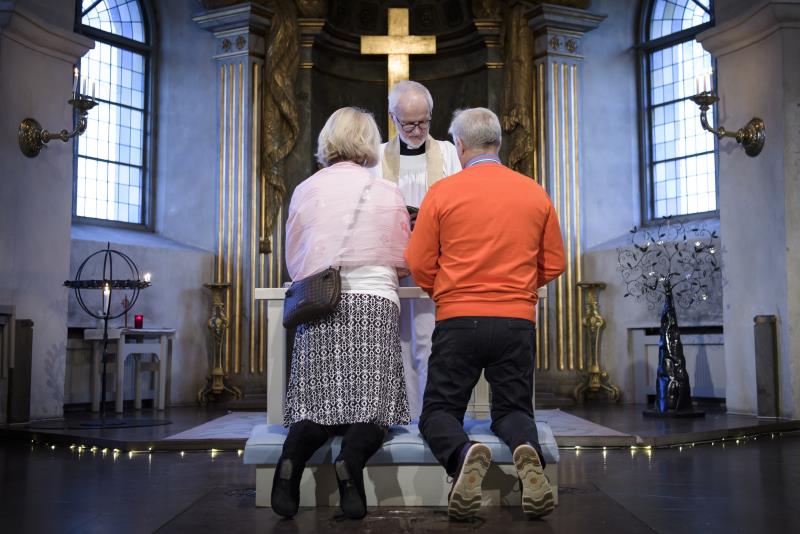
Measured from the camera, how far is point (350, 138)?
157 inches

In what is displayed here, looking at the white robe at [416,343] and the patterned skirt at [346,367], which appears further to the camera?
the white robe at [416,343]

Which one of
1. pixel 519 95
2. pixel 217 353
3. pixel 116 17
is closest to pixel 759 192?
pixel 519 95

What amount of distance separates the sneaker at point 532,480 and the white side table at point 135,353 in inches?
249

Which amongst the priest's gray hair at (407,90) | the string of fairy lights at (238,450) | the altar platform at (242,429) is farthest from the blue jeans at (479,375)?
the altar platform at (242,429)

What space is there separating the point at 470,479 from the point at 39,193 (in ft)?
19.9

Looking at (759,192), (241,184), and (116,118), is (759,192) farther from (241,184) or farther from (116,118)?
(116,118)

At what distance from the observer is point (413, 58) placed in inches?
452

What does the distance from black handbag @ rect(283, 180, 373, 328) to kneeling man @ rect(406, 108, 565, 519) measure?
12.7 inches

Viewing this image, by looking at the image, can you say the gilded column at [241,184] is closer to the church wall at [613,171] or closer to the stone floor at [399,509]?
the church wall at [613,171]

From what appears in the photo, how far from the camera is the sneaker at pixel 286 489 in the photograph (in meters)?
3.52

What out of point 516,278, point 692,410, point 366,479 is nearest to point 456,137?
point 516,278

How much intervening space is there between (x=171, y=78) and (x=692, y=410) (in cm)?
674

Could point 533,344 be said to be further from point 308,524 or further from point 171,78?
point 171,78

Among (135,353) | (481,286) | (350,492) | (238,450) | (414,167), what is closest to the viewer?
(350,492)
